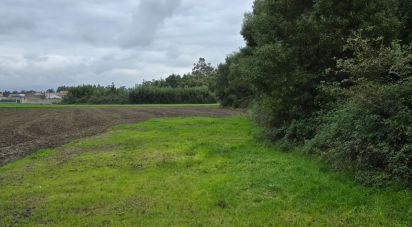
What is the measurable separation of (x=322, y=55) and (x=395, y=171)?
23.5 feet

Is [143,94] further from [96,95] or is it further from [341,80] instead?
[341,80]

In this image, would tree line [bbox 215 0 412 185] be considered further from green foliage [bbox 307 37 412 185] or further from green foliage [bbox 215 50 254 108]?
green foliage [bbox 215 50 254 108]

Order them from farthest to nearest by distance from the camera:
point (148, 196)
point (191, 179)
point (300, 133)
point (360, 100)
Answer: point (300, 133) < point (191, 179) < point (360, 100) < point (148, 196)

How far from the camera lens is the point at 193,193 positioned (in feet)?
A: 28.1

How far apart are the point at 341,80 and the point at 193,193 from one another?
7263 millimetres

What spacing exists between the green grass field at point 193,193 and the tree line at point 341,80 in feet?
2.35

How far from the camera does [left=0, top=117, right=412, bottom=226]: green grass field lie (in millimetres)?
6797

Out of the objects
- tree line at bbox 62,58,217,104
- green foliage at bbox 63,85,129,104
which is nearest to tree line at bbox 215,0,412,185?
tree line at bbox 62,58,217,104

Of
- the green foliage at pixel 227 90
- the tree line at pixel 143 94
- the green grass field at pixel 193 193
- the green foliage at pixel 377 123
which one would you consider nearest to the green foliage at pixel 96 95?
the tree line at pixel 143 94

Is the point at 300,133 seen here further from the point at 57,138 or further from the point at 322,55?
the point at 57,138

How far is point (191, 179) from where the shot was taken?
9.98m

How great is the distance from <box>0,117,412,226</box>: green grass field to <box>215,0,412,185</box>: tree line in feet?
2.35

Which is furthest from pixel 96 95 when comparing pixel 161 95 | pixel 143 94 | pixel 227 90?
pixel 227 90

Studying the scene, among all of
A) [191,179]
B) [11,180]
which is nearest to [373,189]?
[191,179]
